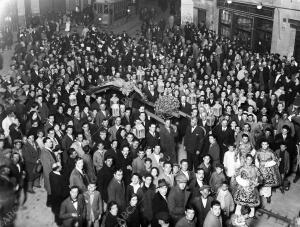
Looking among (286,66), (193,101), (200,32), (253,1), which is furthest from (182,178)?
(200,32)

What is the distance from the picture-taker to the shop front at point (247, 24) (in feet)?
73.6

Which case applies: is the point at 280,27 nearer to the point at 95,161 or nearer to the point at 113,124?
the point at 113,124

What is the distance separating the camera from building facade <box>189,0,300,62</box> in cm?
2011

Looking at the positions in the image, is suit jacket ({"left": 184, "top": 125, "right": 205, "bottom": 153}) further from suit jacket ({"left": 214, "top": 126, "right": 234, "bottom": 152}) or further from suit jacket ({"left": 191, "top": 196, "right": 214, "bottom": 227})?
suit jacket ({"left": 191, "top": 196, "right": 214, "bottom": 227})

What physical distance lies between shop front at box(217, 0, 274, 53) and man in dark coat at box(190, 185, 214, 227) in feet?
54.5

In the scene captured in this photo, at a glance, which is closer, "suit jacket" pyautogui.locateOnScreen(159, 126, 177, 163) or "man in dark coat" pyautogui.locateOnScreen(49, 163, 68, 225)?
"man in dark coat" pyautogui.locateOnScreen(49, 163, 68, 225)

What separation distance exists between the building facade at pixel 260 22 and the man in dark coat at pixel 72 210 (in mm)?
15979

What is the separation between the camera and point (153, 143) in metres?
10.6

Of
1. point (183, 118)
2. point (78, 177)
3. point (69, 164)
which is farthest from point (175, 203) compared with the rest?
point (183, 118)

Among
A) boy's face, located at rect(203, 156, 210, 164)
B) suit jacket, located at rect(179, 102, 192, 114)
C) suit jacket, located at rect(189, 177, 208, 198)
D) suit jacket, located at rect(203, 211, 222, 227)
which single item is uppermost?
boy's face, located at rect(203, 156, 210, 164)

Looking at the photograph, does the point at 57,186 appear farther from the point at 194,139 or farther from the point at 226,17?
the point at 226,17

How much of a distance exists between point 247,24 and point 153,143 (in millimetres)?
16417

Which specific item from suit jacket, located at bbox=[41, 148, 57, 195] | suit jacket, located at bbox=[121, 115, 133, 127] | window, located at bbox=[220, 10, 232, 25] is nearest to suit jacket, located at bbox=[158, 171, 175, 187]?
suit jacket, located at bbox=[41, 148, 57, 195]

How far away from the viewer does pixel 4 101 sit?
14086 mm
